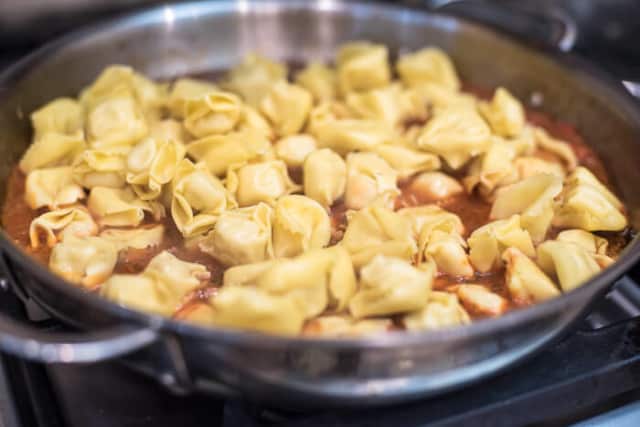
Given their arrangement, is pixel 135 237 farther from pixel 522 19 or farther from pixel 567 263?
pixel 522 19

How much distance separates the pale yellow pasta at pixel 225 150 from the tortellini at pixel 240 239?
0.17 m

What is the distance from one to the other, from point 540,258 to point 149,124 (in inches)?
30.2

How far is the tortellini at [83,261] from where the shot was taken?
105 centimetres

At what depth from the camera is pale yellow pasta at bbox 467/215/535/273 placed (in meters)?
1.10

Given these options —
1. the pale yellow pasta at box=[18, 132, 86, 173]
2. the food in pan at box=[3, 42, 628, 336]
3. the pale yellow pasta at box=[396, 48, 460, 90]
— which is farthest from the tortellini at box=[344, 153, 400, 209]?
the pale yellow pasta at box=[18, 132, 86, 173]

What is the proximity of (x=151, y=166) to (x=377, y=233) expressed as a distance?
394mm

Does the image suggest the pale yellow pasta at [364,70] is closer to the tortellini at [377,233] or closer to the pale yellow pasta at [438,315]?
the tortellini at [377,233]

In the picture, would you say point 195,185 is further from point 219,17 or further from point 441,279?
point 219,17

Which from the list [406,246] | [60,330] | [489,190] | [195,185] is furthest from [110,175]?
[489,190]

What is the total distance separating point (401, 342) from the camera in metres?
0.77

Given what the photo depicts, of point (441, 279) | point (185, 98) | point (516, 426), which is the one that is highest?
point (185, 98)

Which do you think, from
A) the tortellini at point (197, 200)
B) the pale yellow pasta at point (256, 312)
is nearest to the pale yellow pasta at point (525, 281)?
the pale yellow pasta at point (256, 312)

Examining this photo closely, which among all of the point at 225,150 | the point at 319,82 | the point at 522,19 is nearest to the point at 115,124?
the point at 225,150

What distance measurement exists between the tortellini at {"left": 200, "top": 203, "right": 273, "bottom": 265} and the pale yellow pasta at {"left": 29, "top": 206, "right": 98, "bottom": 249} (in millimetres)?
201
